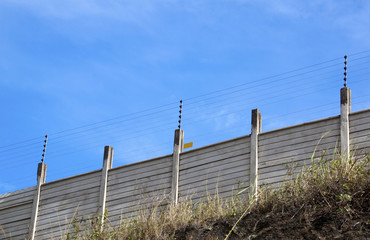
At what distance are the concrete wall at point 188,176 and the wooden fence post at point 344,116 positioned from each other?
0.29 ft

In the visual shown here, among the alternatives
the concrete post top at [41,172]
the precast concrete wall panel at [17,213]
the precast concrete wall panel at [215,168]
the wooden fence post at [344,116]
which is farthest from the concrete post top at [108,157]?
the wooden fence post at [344,116]

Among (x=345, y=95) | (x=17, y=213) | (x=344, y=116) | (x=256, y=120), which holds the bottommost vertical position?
(x=17, y=213)

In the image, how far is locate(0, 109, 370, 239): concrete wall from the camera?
11.2 m

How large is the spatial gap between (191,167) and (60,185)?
13.3 ft

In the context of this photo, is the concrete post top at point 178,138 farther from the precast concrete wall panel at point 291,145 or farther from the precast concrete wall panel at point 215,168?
the precast concrete wall panel at point 291,145

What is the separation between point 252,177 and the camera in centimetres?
1162

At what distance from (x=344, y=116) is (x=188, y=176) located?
357 centimetres

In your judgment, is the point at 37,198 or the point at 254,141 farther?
the point at 37,198

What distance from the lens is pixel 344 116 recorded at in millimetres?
11016

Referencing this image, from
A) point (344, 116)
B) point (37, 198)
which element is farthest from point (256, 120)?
point (37, 198)

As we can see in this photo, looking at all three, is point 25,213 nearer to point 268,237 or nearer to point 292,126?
point 292,126

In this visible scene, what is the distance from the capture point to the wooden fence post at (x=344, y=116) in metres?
10.8

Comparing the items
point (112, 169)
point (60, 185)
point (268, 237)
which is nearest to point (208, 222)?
point (268, 237)

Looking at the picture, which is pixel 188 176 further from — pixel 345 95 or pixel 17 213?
pixel 17 213
